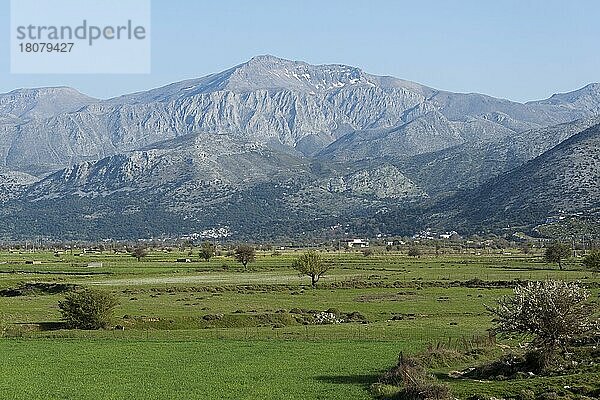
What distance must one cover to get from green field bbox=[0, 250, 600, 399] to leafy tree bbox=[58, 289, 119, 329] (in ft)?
4.69

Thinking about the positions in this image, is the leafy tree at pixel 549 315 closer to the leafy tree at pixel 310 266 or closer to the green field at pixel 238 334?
the green field at pixel 238 334

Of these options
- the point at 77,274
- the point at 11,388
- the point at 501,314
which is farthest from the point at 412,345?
the point at 77,274

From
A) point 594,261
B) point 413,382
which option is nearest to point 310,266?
point 594,261

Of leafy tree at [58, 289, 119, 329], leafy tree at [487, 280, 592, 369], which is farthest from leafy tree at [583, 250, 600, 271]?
leafy tree at [487, 280, 592, 369]

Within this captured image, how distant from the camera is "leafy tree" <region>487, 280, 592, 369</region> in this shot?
34.4m

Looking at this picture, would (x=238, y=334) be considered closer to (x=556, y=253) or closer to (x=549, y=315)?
(x=549, y=315)

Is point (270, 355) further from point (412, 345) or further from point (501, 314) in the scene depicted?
point (501, 314)

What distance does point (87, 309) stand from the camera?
5825 centimetres

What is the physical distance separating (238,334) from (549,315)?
2531 cm

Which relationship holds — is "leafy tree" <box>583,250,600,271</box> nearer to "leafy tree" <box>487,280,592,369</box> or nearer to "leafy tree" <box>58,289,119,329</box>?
"leafy tree" <box>58,289,119,329</box>

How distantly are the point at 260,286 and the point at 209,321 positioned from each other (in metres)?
32.7

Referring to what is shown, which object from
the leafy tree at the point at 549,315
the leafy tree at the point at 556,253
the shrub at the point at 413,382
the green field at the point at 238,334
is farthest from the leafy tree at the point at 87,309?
Result: the leafy tree at the point at 556,253

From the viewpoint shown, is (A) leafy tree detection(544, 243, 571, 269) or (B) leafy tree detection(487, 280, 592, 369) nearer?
(B) leafy tree detection(487, 280, 592, 369)

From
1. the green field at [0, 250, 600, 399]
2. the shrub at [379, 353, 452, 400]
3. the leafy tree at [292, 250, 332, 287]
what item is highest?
the leafy tree at [292, 250, 332, 287]
